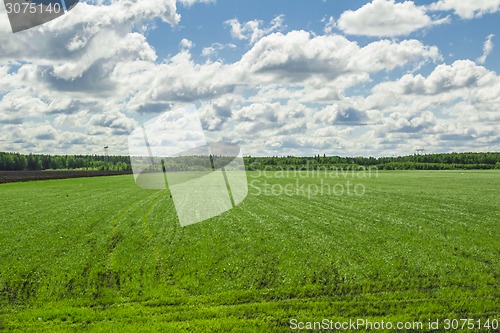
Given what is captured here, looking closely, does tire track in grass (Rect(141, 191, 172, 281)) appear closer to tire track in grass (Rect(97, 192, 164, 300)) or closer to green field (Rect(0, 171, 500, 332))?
green field (Rect(0, 171, 500, 332))

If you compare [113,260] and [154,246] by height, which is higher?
[154,246]

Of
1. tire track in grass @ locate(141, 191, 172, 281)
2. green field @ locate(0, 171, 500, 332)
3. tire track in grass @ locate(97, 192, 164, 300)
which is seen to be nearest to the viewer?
green field @ locate(0, 171, 500, 332)

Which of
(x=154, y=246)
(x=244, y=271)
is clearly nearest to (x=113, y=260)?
(x=154, y=246)

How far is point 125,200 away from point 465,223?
108 feet

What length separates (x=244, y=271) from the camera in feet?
59.5

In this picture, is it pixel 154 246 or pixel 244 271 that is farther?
pixel 154 246

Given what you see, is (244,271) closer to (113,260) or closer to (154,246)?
(154,246)

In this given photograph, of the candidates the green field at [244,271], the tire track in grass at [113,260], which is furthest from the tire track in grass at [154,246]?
the tire track in grass at [113,260]

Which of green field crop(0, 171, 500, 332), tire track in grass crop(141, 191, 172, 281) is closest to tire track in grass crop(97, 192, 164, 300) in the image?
green field crop(0, 171, 500, 332)

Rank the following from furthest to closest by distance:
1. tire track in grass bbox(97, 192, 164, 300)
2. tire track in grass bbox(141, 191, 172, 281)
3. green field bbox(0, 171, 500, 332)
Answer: tire track in grass bbox(141, 191, 172, 281) → tire track in grass bbox(97, 192, 164, 300) → green field bbox(0, 171, 500, 332)

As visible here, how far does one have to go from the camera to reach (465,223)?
27422 mm

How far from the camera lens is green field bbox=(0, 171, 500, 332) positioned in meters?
14.1

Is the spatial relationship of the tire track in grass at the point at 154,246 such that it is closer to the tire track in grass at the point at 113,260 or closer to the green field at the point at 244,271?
the green field at the point at 244,271

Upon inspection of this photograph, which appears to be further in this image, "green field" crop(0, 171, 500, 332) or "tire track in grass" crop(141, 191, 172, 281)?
"tire track in grass" crop(141, 191, 172, 281)
